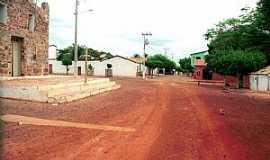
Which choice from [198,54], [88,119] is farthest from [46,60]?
[198,54]

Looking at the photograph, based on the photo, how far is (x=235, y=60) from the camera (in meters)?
46.7

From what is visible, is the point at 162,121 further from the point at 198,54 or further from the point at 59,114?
the point at 198,54

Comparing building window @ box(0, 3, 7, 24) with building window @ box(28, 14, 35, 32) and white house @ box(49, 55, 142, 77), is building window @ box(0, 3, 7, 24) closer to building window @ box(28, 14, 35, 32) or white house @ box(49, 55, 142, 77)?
building window @ box(28, 14, 35, 32)

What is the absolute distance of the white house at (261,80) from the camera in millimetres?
44191

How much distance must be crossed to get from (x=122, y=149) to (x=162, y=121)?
5287mm

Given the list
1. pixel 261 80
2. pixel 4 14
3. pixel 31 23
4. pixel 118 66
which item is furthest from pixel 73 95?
pixel 118 66

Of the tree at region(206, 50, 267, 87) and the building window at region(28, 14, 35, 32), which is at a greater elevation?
the building window at region(28, 14, 35, 32)

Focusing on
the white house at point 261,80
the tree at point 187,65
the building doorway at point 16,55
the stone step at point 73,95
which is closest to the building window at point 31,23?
the building doorway at point 16,55

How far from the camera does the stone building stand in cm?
2378

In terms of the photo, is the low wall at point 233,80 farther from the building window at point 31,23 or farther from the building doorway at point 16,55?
the building doorway at point 16,55

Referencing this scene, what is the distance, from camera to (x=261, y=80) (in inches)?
1789

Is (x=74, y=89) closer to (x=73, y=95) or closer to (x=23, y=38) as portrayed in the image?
(x=73, y=95)

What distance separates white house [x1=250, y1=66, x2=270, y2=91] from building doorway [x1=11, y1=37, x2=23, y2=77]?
26.5 meters

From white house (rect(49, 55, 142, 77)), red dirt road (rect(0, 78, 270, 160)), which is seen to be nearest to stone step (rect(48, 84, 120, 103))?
red dirt road (rect(0, 78, 270, 160))
